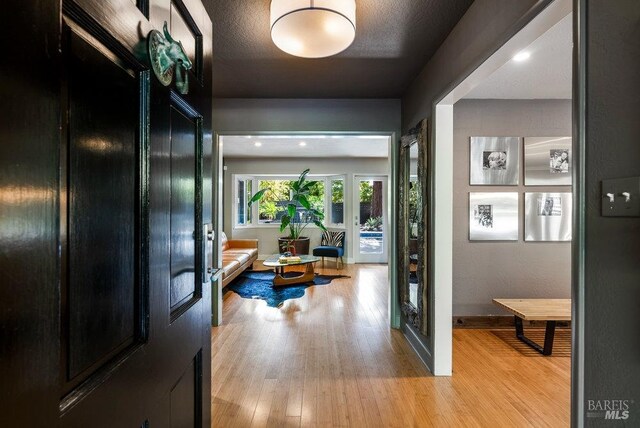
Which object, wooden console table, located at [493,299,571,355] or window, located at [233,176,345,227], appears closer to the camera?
wooden console table, located at [493,299,571,355]

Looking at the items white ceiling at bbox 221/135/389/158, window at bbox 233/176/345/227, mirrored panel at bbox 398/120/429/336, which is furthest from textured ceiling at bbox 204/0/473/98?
window at bbox 233/176/345/227

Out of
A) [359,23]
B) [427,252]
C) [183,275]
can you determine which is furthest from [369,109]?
[183,275]

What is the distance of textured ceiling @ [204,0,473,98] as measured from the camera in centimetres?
198

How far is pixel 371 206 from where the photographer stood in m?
7.56

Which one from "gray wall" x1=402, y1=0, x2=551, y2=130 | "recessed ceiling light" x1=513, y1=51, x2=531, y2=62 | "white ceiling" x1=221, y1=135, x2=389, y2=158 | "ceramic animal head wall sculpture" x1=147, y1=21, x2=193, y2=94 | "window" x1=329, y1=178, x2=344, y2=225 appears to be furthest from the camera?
"window" x1=329, y1=178, x2=344, y2=225

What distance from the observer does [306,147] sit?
639cm

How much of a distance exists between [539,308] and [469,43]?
96.6 inches

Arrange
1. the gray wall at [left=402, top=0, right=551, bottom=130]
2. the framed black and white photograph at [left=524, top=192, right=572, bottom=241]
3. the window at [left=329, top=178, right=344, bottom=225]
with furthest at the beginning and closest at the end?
1. the window at [left=329, top=178, right=344, bottom=225]
2. the framed black and white photograph at [left=524, top=192, right=572, bottom=241]
3. the gray wall at [left=402, top=0, right=551, bottom=130]

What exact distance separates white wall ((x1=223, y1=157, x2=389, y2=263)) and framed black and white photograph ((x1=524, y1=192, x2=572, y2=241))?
13.5 ft

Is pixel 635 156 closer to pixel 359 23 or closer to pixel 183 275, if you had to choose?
pixel 183 275

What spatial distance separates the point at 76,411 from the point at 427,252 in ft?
7.98

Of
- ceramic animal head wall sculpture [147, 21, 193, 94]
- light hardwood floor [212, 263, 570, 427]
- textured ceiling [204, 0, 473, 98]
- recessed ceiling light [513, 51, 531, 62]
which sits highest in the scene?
textured ceiling [204, 0, 473, 98]

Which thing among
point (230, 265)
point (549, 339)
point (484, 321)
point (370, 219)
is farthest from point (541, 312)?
point (370, 219)

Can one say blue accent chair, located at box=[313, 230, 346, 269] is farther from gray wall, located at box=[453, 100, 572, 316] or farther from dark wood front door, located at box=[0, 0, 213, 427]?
dark wood front door, located at box=[0, 0, 213, 427]
